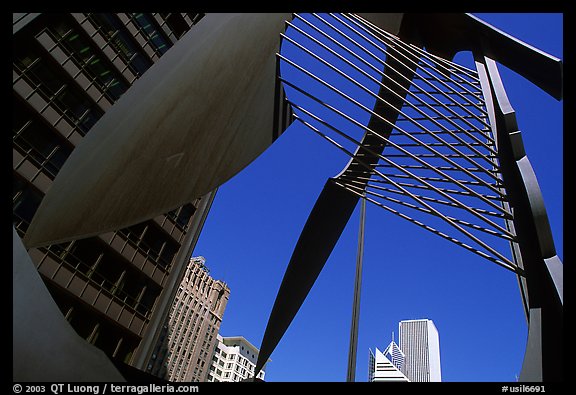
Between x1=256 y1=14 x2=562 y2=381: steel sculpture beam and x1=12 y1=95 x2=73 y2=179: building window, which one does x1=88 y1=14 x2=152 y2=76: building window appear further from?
x1=256 y1=14 x2=562 y2=381: steel sculpture beam

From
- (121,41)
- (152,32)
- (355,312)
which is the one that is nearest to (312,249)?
(355,312)

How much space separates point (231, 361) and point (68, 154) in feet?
327

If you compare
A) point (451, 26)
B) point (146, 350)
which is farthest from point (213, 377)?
point (451, 26)

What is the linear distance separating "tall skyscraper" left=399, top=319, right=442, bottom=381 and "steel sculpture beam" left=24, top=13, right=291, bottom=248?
15651cm

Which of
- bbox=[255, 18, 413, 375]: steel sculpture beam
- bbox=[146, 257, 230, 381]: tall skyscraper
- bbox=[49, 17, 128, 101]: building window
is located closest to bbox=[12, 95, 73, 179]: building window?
bbox=[49, 17, 128, 101]: building window

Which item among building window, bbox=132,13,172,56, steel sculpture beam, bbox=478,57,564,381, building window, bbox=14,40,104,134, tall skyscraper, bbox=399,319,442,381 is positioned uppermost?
tall skyscraper, bbox=399,319,442,381

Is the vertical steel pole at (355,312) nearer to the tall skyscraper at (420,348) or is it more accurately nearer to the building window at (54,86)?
the building window at (54,86)

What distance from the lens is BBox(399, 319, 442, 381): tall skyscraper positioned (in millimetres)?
148750

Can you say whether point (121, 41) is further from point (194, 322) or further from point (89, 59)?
point (194, 322)

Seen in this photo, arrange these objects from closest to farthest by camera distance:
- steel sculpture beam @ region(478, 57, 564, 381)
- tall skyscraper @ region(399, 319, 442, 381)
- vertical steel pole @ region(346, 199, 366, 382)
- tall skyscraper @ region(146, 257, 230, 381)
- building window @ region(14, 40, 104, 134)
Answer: steel sculpture beam @ region(478, 57, 564, 381), vertical steel pole @ region(346, 199, 366, 382), building window @ region(14, 40, 104, 134), tall skyscraper @ region(146, 257, 230, 381), tall skyscraper @ region(399, 319, 442, 381)

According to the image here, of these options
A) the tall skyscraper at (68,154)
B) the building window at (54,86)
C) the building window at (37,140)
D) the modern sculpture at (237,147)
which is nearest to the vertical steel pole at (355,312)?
the modern sculpture at (237,147)
